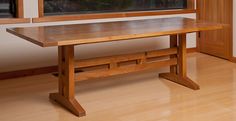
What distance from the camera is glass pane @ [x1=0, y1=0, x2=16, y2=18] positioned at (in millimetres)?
4031

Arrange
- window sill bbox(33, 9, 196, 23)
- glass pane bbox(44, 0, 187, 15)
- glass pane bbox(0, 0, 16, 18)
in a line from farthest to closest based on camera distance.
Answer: glass pane bbox(44, 0, 187, 15)
window sill bbox(33, 9, 196, 23)
glass pane bbox(0, 0, 16, 18)

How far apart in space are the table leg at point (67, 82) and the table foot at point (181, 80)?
1.23 metres

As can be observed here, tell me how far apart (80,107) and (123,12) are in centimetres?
202

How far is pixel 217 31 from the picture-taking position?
5.07 metres

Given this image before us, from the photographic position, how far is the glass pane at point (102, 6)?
4320mm

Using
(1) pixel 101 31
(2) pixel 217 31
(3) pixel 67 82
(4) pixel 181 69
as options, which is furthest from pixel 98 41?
Answer: (2) pixel 217 31

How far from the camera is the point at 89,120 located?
9.35 feet

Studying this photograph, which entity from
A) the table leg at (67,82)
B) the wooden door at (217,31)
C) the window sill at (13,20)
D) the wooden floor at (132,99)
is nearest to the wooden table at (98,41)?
the table leg at (67,82)

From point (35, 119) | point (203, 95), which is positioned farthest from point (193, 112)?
point (35, 119)

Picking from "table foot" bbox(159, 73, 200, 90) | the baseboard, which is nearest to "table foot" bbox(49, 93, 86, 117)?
the baseboard

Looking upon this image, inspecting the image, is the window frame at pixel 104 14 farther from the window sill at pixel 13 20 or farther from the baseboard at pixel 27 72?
the baseboard at pixel 27 72

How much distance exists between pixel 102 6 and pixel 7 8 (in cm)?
120

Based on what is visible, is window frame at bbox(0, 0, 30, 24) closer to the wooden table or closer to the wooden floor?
the wooden floor

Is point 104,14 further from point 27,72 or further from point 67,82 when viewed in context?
point 67,82
